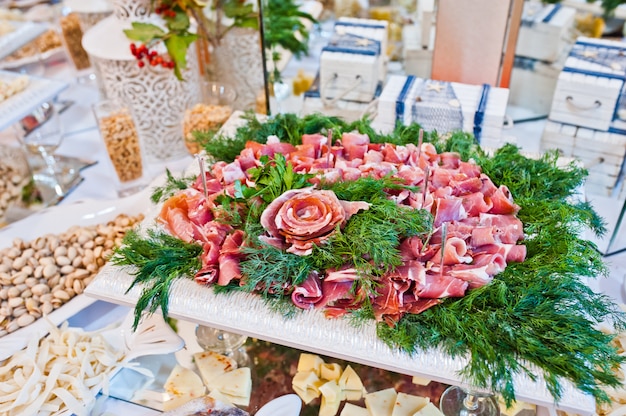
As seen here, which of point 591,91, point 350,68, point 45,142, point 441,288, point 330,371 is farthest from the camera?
point 45,142

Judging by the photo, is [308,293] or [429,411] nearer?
[308,293]

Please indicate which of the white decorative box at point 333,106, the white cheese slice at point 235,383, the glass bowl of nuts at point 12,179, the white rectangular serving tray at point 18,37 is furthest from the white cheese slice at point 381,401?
the white rectangular serving tray at point 18,37

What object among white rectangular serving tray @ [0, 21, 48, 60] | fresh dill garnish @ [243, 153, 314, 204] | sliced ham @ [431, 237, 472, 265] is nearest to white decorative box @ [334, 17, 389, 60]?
fresh dill garnish @ [243, 153, 314, 204]

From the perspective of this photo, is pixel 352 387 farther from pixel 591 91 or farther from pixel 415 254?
pixel 591 91

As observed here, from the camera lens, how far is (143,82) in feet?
4.97

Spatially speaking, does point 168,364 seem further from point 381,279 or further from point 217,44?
point 217,44

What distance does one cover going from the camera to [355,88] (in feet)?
4.57

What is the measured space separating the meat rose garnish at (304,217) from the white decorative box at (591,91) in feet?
2.29

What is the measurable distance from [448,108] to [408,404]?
61cm

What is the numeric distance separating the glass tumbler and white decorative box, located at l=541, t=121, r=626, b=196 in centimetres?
99

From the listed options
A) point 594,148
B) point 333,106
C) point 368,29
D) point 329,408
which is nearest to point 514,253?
point 329,408

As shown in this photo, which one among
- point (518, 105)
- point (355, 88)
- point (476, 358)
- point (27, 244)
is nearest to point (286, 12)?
point (355, 88)

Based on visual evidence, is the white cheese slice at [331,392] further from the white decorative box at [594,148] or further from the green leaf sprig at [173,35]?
the green leaf sprig at [173,35]

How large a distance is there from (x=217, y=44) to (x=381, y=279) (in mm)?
1087
